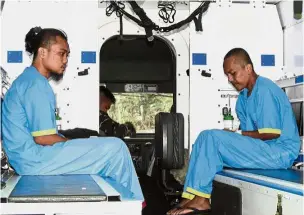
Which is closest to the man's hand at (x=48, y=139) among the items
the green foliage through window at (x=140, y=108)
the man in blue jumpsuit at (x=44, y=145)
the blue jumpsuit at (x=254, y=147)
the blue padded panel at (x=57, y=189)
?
the man in blue jumpsuit at (x=44, y=145)

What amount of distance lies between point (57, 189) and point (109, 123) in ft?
14.6

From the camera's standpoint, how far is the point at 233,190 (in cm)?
412

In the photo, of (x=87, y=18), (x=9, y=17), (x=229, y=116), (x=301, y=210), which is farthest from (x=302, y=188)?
(x=9, y=17)

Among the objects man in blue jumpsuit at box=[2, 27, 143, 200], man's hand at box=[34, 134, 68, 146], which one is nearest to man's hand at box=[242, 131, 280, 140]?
man in blue jumpsuit at box=[2, 27, 143, 200]

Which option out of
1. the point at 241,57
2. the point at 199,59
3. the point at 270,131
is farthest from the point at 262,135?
the point at 199,59

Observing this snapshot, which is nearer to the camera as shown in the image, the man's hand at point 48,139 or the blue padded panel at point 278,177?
the blue padded panel at point 278,177

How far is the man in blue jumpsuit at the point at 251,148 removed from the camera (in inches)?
178

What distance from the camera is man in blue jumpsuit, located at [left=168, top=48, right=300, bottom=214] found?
14.9ft

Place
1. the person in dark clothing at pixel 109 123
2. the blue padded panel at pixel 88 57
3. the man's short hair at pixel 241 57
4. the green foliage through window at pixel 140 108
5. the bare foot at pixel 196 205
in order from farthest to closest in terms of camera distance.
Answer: the green foliage through window at pixel 140 108, the person in dark clothing at pixel 109 123, the blue padded panel at pixel 88 57, the man's short hair at pixel 241 57, the bare foot at pixel 196 205

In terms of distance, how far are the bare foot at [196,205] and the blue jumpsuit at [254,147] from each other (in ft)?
0.16

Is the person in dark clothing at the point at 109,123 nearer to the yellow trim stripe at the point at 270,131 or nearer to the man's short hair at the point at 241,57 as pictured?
the man's short hair at the point at 241,57

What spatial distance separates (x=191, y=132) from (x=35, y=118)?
111 inches

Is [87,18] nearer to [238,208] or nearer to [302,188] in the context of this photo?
[238,208]

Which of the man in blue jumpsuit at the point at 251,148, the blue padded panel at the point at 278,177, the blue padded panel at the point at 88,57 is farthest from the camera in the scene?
the blue padded panel at the point at 88,57
